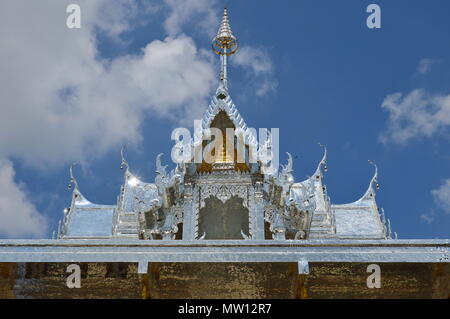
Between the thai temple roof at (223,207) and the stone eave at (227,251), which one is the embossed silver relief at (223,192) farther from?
the stone eave at (227,251)

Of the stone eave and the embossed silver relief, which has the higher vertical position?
the embossed silver relief

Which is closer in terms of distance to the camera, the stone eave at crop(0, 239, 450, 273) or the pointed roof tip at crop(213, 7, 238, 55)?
the stone eave at crop(0, 239, 450, 273)

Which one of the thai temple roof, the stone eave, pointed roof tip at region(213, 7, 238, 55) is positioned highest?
pointed roof tip at region(213, 7, 238, 55)

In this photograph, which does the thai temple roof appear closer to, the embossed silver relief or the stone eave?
the embossed silver relief

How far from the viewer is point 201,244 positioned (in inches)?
393

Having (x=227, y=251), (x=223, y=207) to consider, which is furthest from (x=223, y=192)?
(x=227, y=251)

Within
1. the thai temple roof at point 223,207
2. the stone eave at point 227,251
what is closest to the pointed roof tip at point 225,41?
the thai temple roof at point 223,207

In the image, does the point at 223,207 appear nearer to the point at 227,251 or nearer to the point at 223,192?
the point at 223,192

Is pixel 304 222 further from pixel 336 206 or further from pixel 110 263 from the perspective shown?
pixel 110 263

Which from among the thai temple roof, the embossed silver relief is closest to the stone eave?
the thai temple roof

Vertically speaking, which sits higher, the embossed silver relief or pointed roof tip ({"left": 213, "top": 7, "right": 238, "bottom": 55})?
pointed roof tip ({"left": 213, "top": 7, "right": 238, "bottom": 55})

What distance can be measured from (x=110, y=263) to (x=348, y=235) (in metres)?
8.48

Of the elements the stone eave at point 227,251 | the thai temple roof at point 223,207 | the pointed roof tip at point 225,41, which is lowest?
the stone eave at point 227,251
